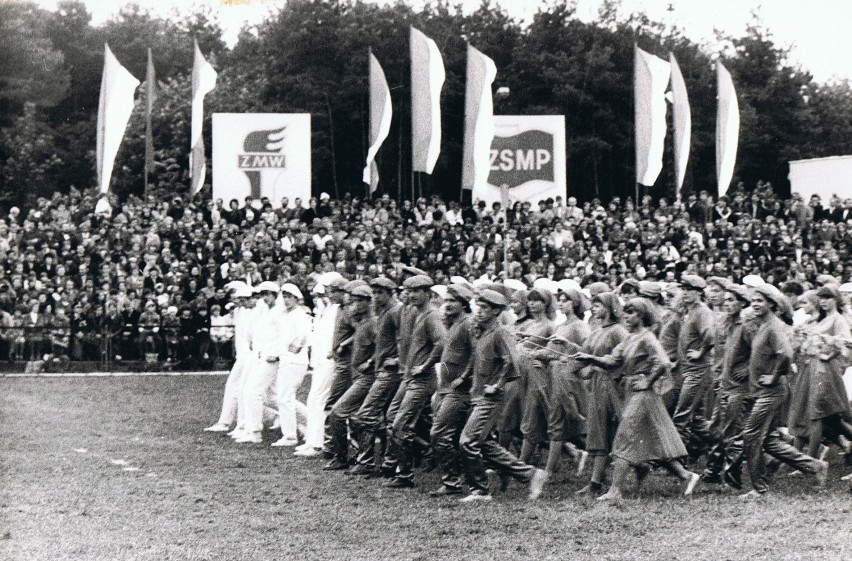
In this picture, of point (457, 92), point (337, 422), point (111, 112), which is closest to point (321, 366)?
point (337, 422)

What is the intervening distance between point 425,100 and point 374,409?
19.3m

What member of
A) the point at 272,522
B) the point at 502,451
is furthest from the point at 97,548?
the point at 502,451

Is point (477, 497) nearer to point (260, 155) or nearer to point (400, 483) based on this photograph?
point (400, 483)

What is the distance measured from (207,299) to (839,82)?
49.7m

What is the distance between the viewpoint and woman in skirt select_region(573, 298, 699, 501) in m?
13.1

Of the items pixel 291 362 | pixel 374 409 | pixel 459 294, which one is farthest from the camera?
pixel 291 362

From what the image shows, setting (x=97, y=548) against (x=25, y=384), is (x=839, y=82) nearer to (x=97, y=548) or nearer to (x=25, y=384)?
(x=25, y=384)

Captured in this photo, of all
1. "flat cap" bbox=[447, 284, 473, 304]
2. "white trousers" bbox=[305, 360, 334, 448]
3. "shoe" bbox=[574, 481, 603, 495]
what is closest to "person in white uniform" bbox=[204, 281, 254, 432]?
"white trousers" bbox=[305, 360, 334, 448]

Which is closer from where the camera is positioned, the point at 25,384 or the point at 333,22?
the point at 25,384

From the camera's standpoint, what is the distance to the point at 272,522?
1190 cm

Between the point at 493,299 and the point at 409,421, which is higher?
the point at 493,299

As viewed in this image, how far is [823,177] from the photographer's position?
44.4m

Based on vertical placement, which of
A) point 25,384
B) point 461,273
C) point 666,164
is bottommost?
point 25,384

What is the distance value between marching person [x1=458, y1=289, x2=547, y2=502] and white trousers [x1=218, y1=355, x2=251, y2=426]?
628 cm
